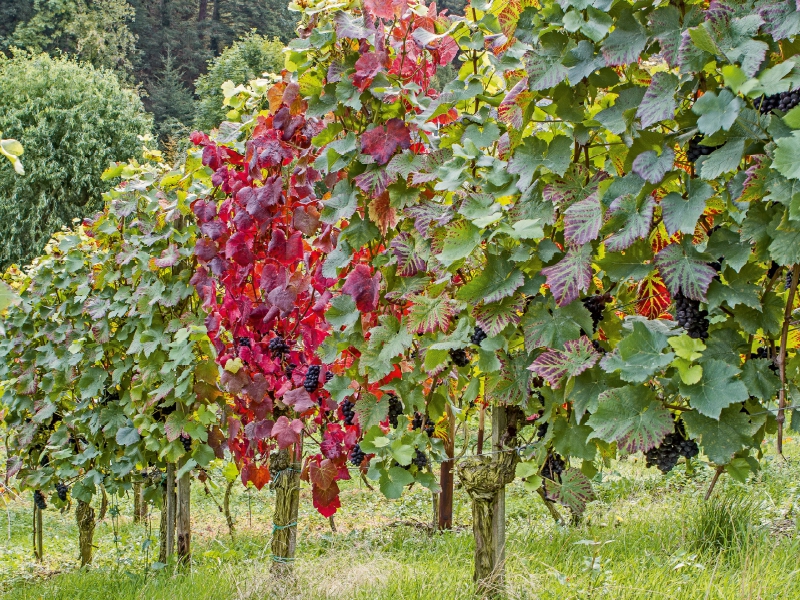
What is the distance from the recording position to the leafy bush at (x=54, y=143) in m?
14.8

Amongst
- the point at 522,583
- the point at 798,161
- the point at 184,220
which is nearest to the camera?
the point at 798,161

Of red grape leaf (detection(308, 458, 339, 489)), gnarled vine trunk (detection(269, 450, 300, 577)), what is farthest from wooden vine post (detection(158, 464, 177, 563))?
red grape leaf (detection(308, 458, 339, 489))

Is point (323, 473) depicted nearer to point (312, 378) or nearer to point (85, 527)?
point (312, 378)

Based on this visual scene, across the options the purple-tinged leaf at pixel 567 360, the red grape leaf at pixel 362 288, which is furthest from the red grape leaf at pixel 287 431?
the purple-tinged leaf at pixel 567 360

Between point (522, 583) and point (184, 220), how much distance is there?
1.99 metres

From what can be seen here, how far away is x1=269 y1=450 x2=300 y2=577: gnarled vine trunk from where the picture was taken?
8.28 feet

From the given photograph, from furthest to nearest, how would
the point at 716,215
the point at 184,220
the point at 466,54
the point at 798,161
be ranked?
the point at 184,220
the point at 466,54
the point at 716,215
the point at 798,161

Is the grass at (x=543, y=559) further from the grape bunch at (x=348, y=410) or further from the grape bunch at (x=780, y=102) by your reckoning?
the grape bunch at (x=780, y=102)

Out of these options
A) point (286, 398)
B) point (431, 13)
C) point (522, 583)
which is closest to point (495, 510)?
point (522, 583)

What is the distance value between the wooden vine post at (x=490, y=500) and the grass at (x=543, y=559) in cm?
7

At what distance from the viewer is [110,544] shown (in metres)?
5.54

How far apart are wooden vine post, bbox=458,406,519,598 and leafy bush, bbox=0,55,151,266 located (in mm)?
14475

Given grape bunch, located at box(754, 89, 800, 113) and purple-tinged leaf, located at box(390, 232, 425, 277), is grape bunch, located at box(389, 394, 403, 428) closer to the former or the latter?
purple-tinged leaf, located at box(390, 232, 425, 277)

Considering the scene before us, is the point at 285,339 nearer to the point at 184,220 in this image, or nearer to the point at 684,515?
the point at 184,220
